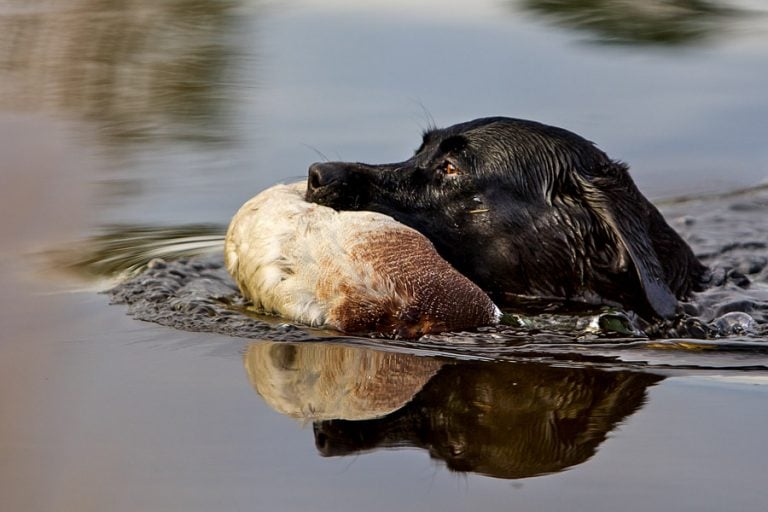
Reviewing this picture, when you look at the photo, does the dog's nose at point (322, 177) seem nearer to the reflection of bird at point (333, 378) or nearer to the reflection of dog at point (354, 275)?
the reflection of dog at point (354, 275)

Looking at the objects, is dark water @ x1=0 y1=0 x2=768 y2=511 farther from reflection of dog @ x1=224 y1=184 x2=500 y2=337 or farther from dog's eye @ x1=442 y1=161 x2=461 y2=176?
dog's eye @ x1=442 y1=161 x2=461 y2=176

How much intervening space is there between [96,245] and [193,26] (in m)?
4.00

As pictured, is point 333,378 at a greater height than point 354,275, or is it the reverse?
point 354,275

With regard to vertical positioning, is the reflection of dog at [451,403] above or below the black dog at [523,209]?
below

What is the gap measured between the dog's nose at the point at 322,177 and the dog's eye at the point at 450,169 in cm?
52

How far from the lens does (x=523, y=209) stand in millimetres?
5574

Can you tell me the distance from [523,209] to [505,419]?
1.66 m

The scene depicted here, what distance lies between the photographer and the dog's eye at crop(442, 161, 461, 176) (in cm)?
561

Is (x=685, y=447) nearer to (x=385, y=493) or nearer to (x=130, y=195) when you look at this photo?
(x=385, y=493)

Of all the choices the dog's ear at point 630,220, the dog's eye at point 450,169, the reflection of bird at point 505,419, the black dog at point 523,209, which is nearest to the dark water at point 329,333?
the reflection of bird at point 505,419

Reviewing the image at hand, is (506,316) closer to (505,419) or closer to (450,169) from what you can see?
(450,169)

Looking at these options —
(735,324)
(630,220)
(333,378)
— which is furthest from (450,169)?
(333,378)

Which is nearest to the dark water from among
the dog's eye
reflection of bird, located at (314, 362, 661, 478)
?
reflection of bird, located at (314, 362, 661, 478)

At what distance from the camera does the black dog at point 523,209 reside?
5.50 meters
